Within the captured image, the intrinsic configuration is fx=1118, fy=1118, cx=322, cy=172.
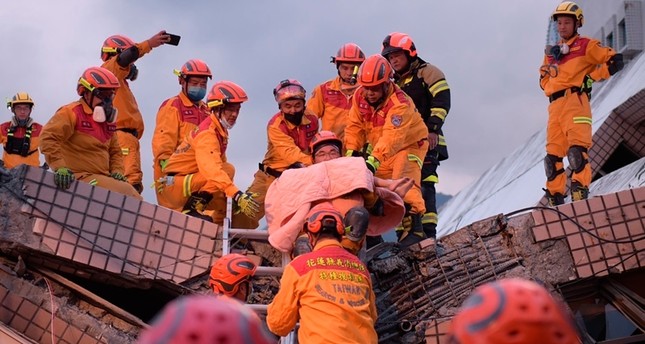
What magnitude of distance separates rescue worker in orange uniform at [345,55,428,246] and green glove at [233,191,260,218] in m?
0.91

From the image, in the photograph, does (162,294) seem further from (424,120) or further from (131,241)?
(424,120)

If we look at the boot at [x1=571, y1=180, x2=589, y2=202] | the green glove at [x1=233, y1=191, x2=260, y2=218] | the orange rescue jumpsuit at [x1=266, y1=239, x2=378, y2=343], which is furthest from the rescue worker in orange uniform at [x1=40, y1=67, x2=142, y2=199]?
the boot at [x1=571, y1=180, x2=589, y2=202]

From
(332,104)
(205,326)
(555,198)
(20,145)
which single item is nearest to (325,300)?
(205,326)

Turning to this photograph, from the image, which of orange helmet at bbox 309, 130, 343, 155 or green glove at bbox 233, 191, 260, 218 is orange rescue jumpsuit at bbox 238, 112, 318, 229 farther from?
orange helmet at bbox 309, 130, 343, 155

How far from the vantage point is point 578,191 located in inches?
362

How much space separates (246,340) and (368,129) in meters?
6.42

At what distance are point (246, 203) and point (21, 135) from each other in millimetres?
5001

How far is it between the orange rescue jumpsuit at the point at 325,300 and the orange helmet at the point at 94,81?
2.92 m

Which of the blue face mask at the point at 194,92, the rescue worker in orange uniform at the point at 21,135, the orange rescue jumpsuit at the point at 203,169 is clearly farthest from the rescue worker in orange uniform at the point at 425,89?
the rescue worker in orange uniform at the point at 21,135

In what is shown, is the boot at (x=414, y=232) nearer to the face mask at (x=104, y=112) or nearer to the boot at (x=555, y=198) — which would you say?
the boot at (x=555, y=198)

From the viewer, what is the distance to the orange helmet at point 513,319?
2504 millimetres

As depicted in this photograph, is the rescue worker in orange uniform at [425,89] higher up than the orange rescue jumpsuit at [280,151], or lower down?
higher up

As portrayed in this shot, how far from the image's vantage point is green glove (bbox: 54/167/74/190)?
7.57m

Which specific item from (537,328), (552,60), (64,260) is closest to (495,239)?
(552,60)
